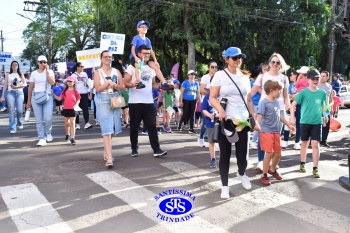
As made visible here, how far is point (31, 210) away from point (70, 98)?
4969mm

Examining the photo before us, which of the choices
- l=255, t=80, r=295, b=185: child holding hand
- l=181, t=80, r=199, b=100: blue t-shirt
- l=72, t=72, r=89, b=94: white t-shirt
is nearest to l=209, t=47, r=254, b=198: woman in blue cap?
l=255, t=80, r=295, b=185: child holding hand

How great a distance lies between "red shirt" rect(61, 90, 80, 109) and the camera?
8930mm

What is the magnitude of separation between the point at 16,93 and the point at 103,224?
785 centimetres

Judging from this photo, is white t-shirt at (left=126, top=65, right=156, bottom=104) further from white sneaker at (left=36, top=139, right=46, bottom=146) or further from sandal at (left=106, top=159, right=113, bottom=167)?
white sneaker at (left=36, top=139, right=46, bottom=146)

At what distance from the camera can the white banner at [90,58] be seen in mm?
15978

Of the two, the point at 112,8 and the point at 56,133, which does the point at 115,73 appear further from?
the point at 112,8

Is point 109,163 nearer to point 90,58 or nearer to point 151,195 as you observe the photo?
point 151,195

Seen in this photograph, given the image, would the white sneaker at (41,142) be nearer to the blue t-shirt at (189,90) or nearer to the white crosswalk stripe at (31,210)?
the white crosswalk stripe at (31,210)

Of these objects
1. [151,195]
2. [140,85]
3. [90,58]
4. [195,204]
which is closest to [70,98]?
[140,85]

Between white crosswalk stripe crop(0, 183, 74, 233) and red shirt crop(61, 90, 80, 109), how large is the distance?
3.72 m

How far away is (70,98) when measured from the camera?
904 centimetres

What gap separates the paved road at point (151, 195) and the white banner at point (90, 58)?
861cm

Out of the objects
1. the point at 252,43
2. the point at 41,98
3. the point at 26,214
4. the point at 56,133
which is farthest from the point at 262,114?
the point at 252,43

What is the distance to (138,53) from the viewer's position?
6.88 m
